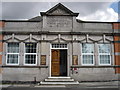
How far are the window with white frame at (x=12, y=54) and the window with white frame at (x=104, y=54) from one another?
7.13m

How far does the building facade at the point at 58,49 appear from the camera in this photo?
41.4ft

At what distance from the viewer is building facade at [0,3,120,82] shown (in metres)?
12.6

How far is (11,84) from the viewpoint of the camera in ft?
39.8

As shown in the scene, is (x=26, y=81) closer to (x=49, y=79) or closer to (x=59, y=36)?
(x=49, y=79)

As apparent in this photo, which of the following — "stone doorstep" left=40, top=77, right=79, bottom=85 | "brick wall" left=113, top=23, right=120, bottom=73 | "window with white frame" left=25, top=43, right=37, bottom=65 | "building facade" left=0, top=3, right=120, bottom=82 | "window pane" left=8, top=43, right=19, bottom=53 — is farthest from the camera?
"brick wall" left=113, top=23, right=120, bottom=73

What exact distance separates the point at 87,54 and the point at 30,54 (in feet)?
15.9

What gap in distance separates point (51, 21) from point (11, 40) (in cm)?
376

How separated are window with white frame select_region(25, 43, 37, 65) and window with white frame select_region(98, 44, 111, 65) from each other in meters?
5.62

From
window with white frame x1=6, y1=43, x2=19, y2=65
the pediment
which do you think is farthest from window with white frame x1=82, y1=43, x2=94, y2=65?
window with white frame x1=6, y1=43, x2=19, y2=65

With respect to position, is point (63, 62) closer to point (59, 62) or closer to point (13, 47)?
point (59, 62)

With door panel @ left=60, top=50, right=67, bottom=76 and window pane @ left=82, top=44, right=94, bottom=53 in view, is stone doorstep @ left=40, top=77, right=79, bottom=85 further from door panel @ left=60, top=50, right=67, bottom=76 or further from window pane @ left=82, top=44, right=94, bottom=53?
window pane @ left=82, top=44, right=94, bottom=53

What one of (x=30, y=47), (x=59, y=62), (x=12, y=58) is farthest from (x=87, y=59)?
(x=12, y=58)

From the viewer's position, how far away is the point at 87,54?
1311cm

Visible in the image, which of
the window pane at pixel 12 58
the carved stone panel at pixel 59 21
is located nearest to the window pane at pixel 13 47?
the window pane at pixel 12 58
